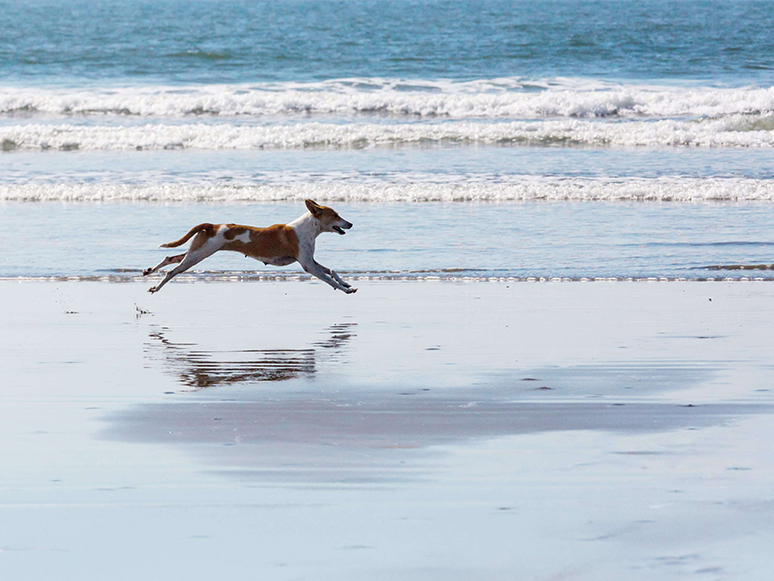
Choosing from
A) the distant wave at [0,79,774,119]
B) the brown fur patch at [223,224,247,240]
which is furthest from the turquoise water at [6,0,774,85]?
the brown fur patch at [223,224,247,240]

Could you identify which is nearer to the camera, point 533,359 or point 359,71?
point 533,359

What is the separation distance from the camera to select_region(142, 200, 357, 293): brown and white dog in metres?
8.61

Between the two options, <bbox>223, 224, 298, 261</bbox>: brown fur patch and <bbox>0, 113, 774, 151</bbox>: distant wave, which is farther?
<bbox>0, 113, 774, 151</bbox>: distant wave

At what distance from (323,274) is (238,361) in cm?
240

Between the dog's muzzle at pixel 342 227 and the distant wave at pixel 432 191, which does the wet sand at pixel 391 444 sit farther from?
the distant wave at pixel 432 191

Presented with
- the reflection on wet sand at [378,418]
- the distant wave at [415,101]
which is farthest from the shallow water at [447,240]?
the distant wave at [415,101]

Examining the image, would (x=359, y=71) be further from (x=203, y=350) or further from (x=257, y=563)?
(x=257, y=563)

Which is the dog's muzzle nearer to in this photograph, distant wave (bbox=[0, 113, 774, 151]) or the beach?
the beach

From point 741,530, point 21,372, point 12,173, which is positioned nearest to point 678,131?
point 12,173

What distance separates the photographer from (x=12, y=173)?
1762cm

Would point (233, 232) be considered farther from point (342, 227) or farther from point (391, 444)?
point (391, 444)

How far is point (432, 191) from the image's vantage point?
47.3 feet

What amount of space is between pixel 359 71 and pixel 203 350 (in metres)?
28.7

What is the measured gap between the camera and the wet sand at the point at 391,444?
329cm
